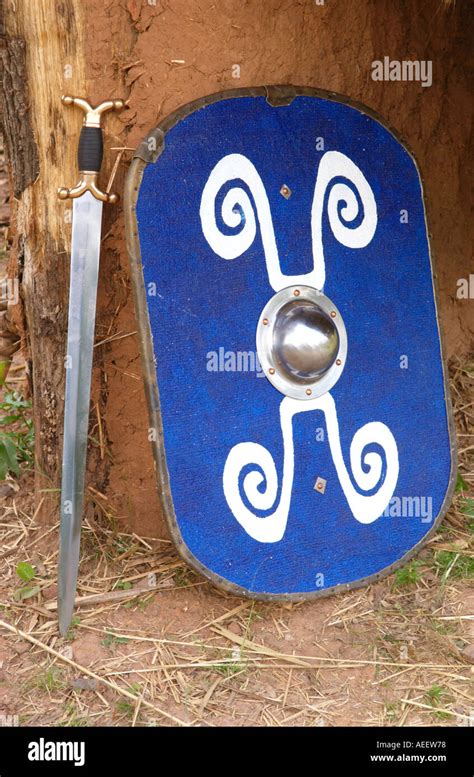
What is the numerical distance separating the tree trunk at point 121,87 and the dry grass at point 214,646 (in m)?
0.20

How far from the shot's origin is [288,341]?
7.55 ft

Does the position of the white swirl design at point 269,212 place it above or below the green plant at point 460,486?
above

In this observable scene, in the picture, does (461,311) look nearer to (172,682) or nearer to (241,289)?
(241,289)

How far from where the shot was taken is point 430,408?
2543 millimetres

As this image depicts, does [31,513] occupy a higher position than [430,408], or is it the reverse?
[430,408]

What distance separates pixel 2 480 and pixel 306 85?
1.39 m

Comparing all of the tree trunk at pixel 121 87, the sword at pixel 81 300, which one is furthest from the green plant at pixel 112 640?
the tree trunk at pixel 121 87

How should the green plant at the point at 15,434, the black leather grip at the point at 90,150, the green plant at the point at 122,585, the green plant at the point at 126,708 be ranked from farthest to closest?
the green plant at the point at 15,434 → the green plant at the point at 122,585 → the black leather grip at the point at 90,150 → the green plant at the point at 126,708

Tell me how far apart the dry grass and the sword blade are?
239 millimetres

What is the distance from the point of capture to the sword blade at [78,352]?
2189mm

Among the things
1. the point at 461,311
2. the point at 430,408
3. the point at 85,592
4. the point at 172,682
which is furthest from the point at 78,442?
the point at 461,311

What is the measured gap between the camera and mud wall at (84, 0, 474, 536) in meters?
2.23

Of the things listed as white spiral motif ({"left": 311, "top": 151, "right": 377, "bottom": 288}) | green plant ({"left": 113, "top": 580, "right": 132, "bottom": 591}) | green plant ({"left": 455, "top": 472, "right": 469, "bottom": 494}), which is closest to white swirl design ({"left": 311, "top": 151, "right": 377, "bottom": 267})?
white spiral motif ({"left": 311, "top": 151, "right": 377, "bottom": 288})

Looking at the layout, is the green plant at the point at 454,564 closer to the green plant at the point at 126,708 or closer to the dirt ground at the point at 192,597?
the dirt ground at the point at 192,597
